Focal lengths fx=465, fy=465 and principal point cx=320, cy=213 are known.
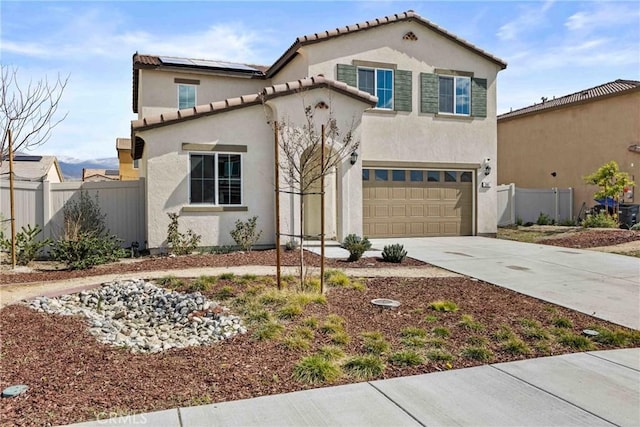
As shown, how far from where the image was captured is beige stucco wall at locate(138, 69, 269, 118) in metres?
16.5

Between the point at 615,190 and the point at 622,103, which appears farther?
the point at 622,103

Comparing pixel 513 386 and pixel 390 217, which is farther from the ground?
pixel 390 217

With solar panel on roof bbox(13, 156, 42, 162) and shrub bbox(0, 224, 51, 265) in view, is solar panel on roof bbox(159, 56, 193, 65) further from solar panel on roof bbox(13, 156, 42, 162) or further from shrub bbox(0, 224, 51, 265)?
solar panel on roof bbox(13, 156, 42, 162)

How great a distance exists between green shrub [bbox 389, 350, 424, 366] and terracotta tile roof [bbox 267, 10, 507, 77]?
39.5 ft

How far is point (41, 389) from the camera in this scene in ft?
13.8

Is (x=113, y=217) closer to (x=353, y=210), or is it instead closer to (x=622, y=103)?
(x=353, y=210)

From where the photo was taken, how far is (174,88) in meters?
16.9

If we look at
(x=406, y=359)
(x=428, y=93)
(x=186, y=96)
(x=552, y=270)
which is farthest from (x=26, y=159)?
(x=406, y=359)

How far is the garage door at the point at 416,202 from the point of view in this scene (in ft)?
53.9

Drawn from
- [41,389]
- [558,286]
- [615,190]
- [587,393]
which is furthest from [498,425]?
[615,190]

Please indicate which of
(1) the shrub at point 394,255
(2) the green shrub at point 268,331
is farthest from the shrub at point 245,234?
(2) the green shrub at point 268,331

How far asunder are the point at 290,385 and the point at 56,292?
546 cm

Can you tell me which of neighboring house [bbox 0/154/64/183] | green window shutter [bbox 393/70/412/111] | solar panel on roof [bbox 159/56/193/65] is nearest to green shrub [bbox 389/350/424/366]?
green window shutter [bbox 393/70/412/111]

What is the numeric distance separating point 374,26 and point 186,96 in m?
7.20
